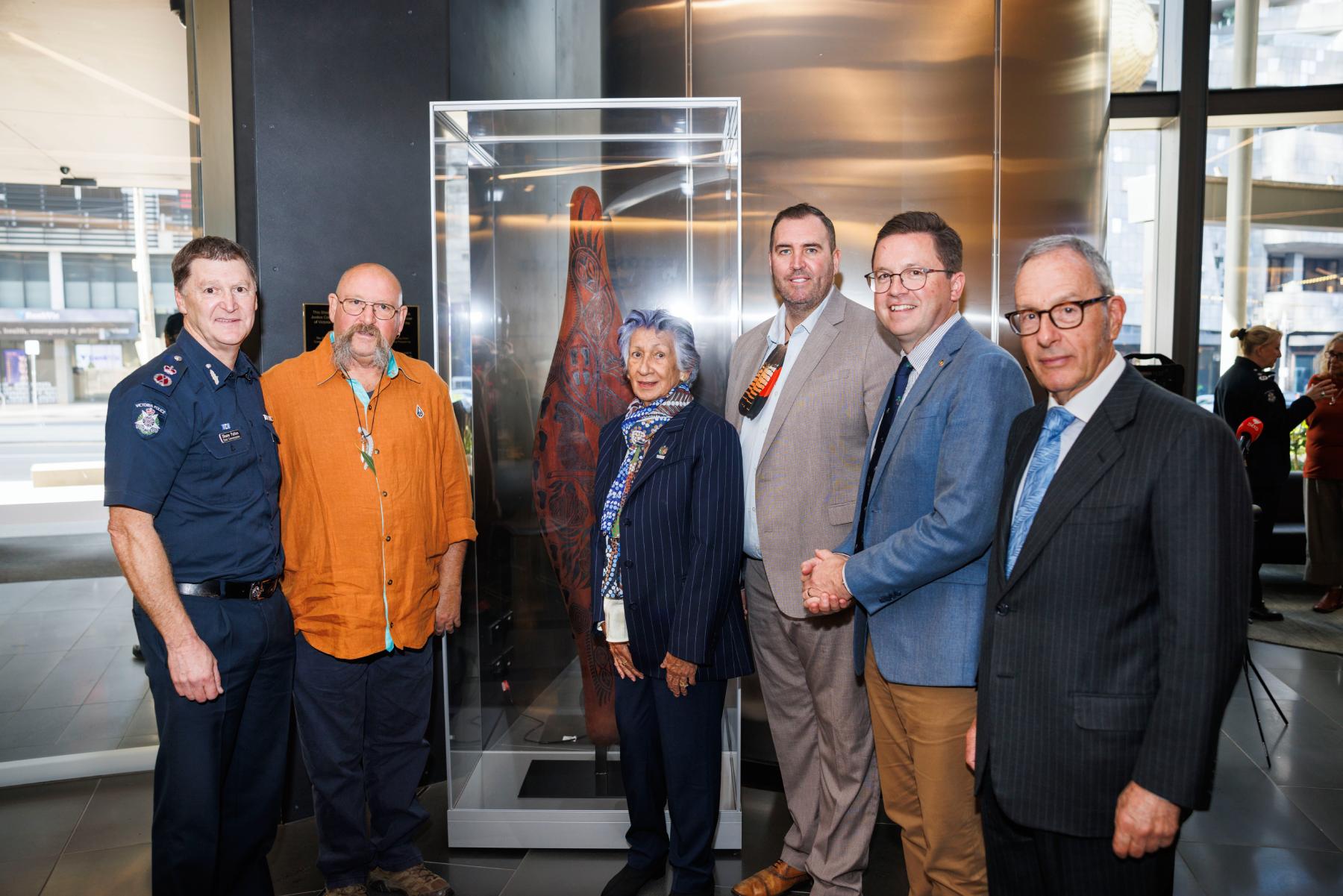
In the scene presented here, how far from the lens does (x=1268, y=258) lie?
758 cm

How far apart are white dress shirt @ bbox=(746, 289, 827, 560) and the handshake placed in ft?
1.29

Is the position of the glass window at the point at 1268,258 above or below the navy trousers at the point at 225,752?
above

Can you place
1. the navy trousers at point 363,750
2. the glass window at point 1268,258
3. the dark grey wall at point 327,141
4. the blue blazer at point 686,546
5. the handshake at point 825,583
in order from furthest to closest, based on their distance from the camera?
the glass window at point 1268,258, the dark grey wall at point 327,141, the navy trousers at point 363,750, the blue blazer at point 686,546, the handshake at point 825,583

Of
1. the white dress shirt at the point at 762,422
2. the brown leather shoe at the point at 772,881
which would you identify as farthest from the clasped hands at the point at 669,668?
the brown leather shoe at the point at 772,881

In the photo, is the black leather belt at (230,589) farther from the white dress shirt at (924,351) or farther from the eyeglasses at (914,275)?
the eyeglasses at (914,275)

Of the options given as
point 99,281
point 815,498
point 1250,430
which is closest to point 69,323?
point 99,281

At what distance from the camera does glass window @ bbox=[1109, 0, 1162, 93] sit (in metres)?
5.80

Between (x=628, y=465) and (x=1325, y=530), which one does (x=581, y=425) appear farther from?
(x=1325, y=530)

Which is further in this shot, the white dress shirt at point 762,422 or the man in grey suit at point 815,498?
the white dress shirt at point 762,422

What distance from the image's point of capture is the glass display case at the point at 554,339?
2.97 meters

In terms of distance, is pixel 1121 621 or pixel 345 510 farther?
pixel 345 510

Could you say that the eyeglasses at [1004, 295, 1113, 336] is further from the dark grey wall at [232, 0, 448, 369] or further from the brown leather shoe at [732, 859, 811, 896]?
the dark grey wall at [232, 0, 448, 369]

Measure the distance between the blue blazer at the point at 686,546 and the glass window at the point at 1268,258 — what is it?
6.82 metres

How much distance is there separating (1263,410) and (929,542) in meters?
5.59
